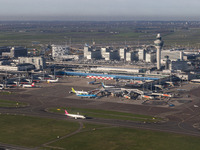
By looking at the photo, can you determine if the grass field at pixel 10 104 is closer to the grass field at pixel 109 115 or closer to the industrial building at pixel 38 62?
the grass field at pixel 109 115

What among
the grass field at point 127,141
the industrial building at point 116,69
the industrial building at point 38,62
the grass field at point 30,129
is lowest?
the grass field at point 127,141

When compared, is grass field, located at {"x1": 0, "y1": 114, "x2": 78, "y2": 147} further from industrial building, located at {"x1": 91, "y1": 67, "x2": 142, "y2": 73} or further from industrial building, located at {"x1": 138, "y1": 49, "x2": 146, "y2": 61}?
industrial building, located at {"x1": 138, "y1": 49, "x2": 146, "y2": 61}

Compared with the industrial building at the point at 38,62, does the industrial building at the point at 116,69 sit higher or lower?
lower

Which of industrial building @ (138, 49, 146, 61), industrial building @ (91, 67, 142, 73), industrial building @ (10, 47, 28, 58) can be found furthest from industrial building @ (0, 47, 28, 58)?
industrial building @ (138, 49, 146, 61)

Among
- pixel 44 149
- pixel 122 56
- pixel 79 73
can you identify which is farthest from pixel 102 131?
pixel 122 56

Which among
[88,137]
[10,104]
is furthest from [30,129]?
[10,104]

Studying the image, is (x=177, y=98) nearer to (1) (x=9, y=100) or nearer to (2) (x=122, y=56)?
(1) (x=9, y=100)

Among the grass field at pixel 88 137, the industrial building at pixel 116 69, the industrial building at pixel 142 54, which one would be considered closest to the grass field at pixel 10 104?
the grass field at pixel 88 137
